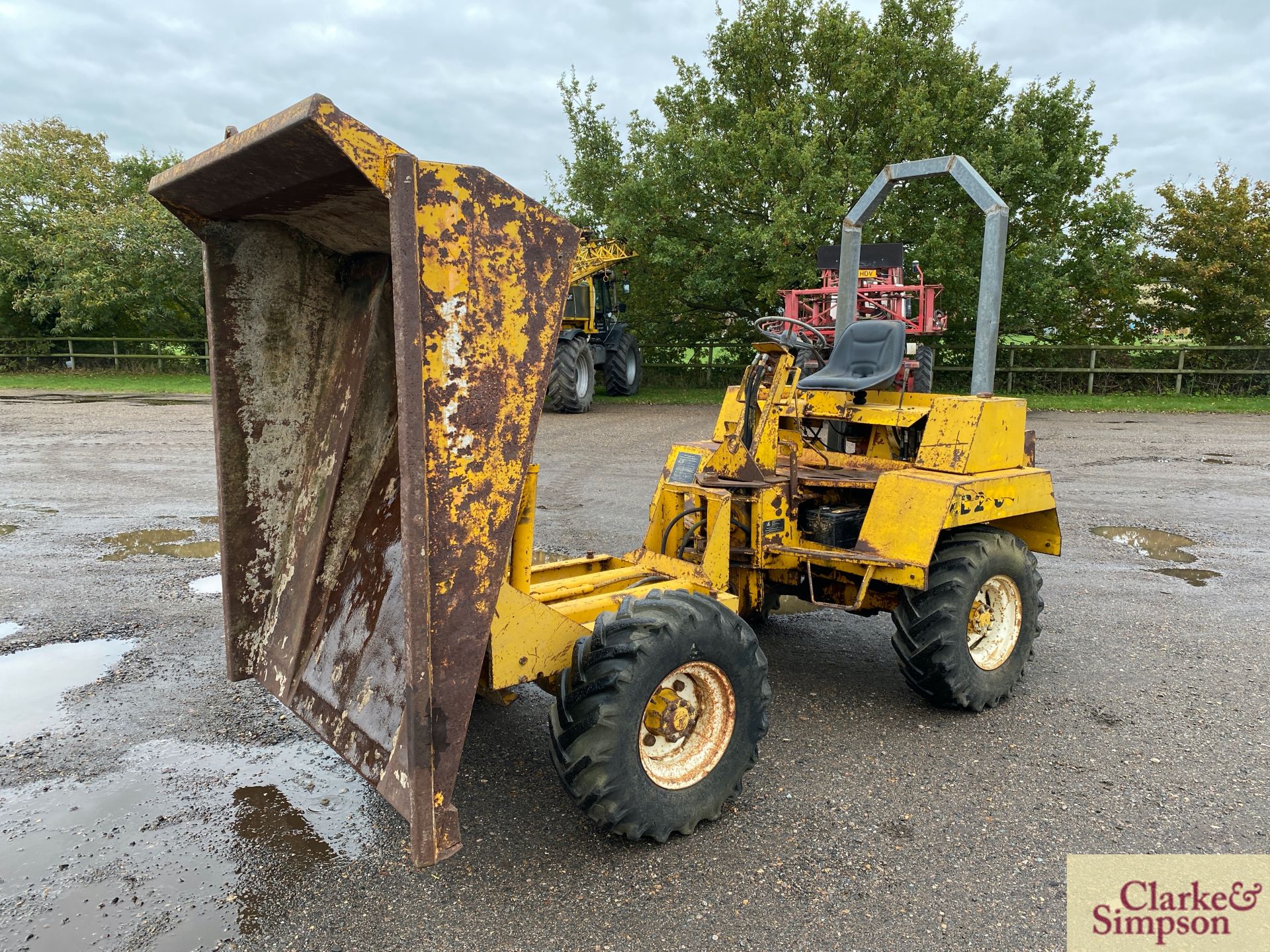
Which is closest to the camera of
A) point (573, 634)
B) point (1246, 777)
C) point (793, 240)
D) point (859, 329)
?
point (573, 634)

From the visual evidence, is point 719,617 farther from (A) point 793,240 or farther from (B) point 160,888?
(A) point 793,240

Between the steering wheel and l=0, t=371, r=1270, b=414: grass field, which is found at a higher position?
the steering wheel

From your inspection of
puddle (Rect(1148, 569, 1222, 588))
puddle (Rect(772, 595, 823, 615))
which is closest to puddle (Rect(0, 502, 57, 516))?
puddle (Rect(772, 595, 823, 615))

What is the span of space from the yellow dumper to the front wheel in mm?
15

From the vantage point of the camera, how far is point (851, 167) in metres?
17.8

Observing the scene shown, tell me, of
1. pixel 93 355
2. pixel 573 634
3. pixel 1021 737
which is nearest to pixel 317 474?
pixel 573 634

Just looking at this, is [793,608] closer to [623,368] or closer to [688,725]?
[688,725]

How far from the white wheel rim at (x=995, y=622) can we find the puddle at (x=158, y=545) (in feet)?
17.9

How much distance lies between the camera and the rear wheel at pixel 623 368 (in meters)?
20.2

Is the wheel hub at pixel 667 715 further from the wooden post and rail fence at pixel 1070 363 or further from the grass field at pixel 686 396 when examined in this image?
the wooden post and rail fence at pixel 1070 363

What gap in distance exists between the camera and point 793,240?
17484 mm

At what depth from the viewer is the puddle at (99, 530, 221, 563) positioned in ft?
22.7

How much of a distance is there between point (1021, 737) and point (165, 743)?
150 inches

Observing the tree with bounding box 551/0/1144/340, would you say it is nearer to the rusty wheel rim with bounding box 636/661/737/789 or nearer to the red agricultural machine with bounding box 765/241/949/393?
the red agricultural machine with bounding box 765/241/949/393
